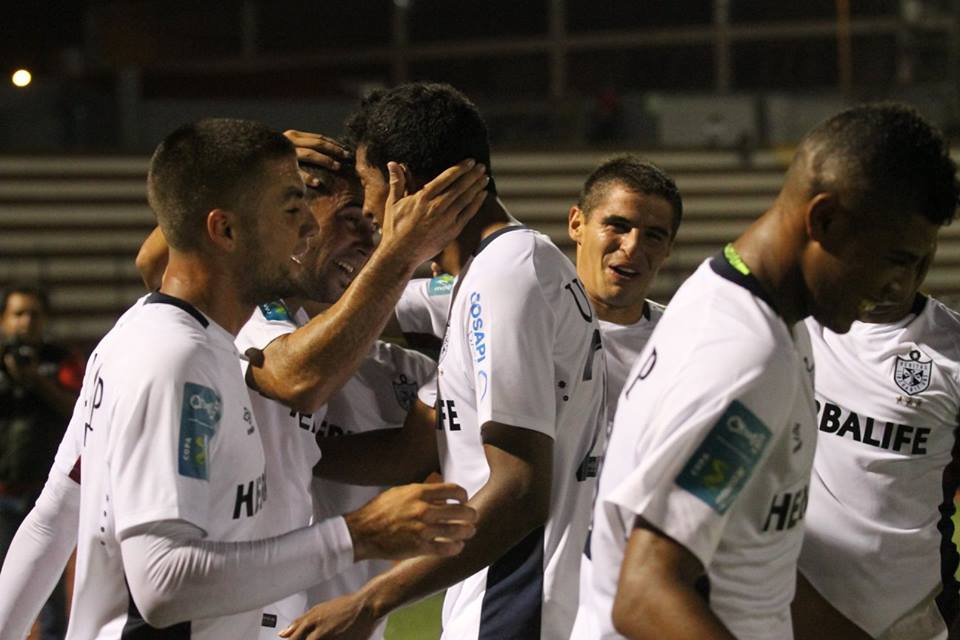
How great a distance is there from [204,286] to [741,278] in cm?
103

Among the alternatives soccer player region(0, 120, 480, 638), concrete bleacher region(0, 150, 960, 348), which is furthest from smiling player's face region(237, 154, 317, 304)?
concrete bleacher region(0, 150, 960, 348)

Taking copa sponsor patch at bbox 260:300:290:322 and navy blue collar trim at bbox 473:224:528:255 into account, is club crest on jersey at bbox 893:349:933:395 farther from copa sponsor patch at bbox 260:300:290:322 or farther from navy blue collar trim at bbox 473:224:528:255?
copa sponsor patch at bbox 260:300:290:322

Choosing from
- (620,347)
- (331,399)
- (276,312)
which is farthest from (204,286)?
(620,347)

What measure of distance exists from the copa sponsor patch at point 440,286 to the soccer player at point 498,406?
766 millimetres

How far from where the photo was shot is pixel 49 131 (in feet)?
54.5

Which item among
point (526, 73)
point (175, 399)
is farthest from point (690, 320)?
point (526, 73)

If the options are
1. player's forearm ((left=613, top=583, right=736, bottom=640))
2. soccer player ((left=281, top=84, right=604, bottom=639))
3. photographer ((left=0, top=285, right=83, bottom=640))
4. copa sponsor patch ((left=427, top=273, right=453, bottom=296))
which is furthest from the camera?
photographer ((left=0, top=285, right=83, bottom=640))

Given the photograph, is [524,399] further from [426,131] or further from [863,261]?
[863,261]

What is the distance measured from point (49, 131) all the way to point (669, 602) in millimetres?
16191

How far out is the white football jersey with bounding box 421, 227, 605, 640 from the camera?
2490 mm

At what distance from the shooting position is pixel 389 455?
123 inches

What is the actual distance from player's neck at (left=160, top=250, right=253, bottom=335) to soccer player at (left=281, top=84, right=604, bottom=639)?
0.46 metres

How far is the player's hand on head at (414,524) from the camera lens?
220 cm

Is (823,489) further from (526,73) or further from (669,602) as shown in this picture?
(526,73)
